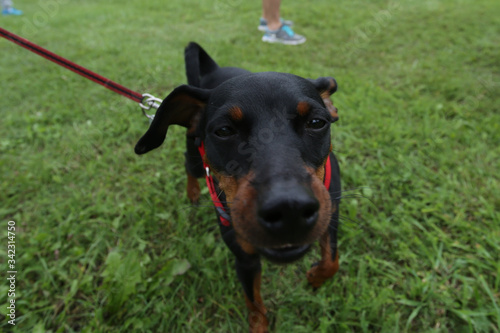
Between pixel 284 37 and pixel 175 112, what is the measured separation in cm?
504

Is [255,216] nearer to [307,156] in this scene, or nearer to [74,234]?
[307,156]

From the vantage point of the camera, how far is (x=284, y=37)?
6152 millimetres

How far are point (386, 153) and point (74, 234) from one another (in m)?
3.46

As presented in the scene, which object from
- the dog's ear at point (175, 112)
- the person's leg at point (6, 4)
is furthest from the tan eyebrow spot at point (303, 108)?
the person's leg at point (6, 4)

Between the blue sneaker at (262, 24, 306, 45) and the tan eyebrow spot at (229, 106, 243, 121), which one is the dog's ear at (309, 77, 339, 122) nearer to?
the tan eyebrow spot at (229, 106, 243, 121)

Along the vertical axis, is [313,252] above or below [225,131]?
below

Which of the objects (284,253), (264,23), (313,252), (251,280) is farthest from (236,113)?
(264,23)

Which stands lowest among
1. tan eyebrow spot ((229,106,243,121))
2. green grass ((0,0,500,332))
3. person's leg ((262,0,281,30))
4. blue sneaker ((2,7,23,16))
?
blue sneaker ((2,7,23,16))

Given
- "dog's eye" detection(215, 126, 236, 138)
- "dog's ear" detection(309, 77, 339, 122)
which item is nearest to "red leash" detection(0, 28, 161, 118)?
"dog's eye" detection(215, 126, 236, 138)

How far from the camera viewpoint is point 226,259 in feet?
8.02

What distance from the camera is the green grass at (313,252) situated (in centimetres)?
210

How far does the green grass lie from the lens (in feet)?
6.89

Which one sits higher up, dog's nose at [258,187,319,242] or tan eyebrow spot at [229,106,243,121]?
tan eyebrow spot at [229,106,243,121]

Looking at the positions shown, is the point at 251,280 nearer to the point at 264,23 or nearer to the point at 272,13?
the point at 272,13
